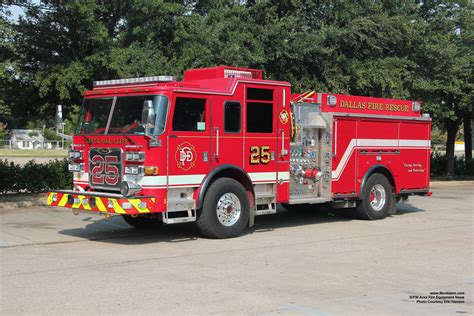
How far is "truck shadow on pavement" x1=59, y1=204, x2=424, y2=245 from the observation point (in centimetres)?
1105

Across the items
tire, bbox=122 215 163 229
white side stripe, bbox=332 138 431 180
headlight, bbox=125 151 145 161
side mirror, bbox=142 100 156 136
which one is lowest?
tire, bbox=122 215 163 229

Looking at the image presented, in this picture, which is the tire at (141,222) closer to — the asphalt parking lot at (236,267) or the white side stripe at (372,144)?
the asphalt parking lot at (236,267)

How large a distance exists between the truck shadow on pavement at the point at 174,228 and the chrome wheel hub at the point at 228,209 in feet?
2.12

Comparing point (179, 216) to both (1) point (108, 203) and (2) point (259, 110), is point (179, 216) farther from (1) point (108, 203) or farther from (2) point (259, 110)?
(2) point (259, 110)

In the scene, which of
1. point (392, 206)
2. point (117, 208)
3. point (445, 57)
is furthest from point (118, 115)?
point (445, 57)

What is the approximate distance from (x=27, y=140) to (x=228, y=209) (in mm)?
84884

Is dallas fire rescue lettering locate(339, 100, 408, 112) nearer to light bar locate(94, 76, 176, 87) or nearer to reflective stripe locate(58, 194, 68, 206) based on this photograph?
light bar locate(94, 76, 176, 87)

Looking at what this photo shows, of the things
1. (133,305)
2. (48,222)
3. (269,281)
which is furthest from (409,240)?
(48,222)

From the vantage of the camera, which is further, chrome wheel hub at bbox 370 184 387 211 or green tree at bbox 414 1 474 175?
green tree at bbox 414 1 474 175

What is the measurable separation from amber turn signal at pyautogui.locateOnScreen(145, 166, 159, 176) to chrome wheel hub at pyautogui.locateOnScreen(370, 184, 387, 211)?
19.5 feet

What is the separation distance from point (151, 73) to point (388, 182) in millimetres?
6073

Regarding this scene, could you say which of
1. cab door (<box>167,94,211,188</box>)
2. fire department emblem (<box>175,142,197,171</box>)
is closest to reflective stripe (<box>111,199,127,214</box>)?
cab door (<box>167,94,211,188</box>)

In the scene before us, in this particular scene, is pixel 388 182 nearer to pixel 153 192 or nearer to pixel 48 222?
pixel 153 192

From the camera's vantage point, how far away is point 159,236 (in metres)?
11.3
